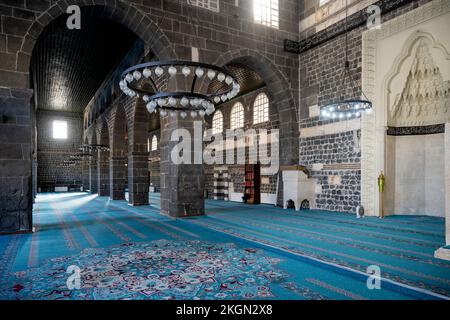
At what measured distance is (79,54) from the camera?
1108 cm

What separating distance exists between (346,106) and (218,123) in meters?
7.68

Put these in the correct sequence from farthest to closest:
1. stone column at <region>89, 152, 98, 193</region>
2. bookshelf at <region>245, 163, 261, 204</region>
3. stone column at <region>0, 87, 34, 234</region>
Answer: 1. stone column at <region>89, 152, 98, 193</region>
2. bookshelf at <region>245, 163, 261, 204</region>
3. stone column at <region>0, 87, 34, 234</region>

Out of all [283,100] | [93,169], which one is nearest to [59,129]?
[93,169]

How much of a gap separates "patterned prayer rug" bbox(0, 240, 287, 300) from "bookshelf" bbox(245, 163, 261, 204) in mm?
7170

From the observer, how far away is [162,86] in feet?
27.3

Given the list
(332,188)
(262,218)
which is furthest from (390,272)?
(332,188)

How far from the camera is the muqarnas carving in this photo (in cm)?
703

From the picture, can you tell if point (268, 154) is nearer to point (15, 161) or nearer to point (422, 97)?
point (422, 97)

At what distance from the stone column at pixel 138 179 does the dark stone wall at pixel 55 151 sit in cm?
1308

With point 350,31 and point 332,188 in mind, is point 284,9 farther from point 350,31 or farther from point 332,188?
point 332,188

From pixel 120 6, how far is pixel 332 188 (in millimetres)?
6755

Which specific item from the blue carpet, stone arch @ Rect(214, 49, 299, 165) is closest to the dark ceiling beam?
stone arch @ Rect(214, 49, 299, 165)

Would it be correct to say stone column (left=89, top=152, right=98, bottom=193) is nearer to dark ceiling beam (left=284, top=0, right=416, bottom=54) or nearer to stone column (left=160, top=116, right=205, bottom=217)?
stone column (left=160, top=116, right=205, bottom=217)

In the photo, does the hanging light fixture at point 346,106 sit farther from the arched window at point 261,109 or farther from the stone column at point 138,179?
the stone column at point 138,179
